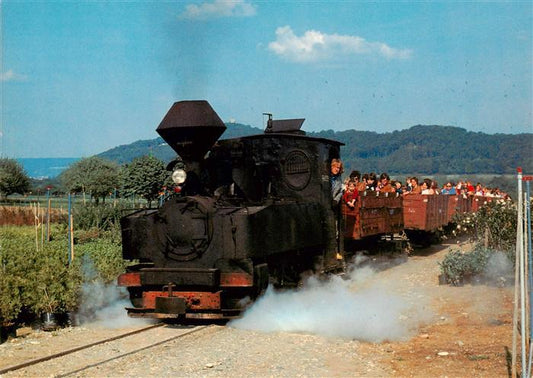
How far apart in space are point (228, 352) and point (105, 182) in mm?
51085

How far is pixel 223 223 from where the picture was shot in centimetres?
913

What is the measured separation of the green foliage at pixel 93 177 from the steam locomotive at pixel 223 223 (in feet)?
142

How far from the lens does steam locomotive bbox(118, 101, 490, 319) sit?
916 cm

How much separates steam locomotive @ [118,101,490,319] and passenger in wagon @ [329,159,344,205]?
30cm

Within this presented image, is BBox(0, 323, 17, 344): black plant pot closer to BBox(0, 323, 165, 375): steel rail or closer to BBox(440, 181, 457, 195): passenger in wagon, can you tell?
BBox(0, 323, 165, 375): steel rail

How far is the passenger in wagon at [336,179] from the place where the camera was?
11.9 meters

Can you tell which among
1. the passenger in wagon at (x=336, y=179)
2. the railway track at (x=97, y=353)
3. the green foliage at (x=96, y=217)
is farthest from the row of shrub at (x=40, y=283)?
the green foliage at (x=96, y=217)

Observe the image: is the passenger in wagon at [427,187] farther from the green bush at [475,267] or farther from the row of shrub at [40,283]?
the row of shrub at [40,283]

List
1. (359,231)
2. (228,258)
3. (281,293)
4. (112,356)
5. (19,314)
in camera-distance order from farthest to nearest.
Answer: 1. (359,231)
2. (281,293)
3. (19,314)
4. (228,258)
5. (112,356)

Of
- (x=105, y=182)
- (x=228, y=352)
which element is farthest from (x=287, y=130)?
(x=105, y=182)

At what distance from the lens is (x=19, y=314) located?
32.2ft

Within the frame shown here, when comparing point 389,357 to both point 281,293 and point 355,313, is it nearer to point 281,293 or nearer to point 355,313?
point 355,313

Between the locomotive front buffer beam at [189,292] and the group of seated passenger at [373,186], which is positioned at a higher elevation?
the group of seated passenger at [373,186]

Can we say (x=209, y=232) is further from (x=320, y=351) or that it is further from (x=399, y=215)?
(x=399, y=215)
